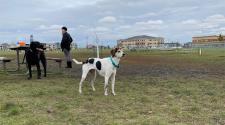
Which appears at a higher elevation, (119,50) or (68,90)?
(119,50)

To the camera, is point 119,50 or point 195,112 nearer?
point 195,112

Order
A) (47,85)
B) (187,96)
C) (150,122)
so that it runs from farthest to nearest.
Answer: (47,85), (187,96), (150,122)

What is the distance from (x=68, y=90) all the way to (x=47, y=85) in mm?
1448

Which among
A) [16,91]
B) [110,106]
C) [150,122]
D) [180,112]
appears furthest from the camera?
[16,91]

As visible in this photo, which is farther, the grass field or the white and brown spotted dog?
the white and brown spotted dog

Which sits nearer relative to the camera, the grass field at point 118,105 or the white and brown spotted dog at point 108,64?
the grass field at point 118,105

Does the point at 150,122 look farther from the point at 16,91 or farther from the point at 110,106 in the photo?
the point at 16,91

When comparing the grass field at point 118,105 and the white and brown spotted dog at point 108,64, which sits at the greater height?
the white and brown spotted dog at point 108,64

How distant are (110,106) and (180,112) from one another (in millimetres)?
1542

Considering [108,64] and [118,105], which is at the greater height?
[108,64]

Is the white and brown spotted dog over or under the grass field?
over

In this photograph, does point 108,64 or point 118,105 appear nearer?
point 118,105

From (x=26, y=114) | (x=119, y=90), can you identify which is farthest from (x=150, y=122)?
(x=119, y=90)

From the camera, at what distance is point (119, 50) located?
365 inches
